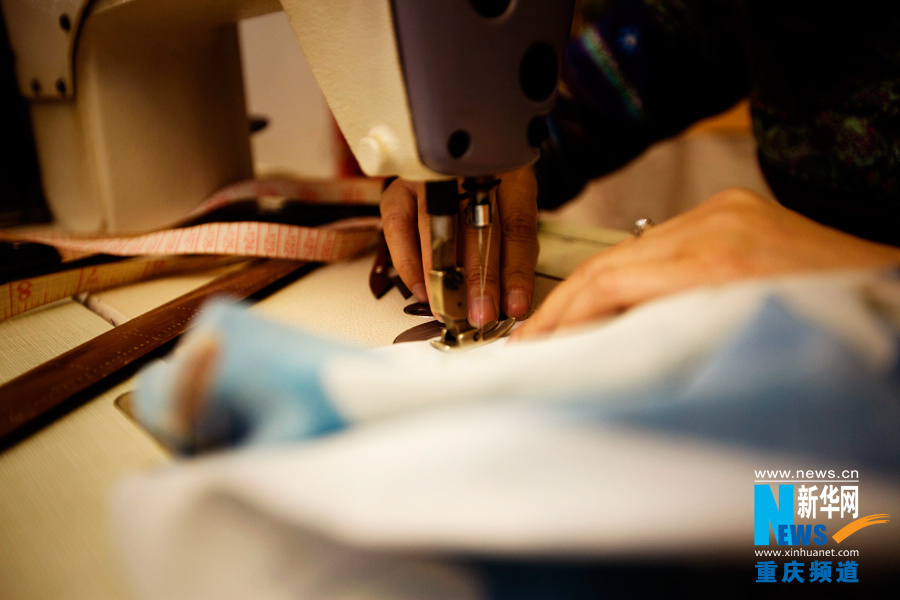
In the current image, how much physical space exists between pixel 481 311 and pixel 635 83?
697mm

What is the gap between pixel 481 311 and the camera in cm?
48

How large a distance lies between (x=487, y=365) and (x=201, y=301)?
0.42 m

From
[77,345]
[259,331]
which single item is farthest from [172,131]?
[259,331]

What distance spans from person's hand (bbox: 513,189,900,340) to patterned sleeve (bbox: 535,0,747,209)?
0.66 metres

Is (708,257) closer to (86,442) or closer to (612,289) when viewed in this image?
(612,289)

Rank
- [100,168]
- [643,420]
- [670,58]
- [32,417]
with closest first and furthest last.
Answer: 1. [643,420]
2. [32,417]
3. [100,168]
4. [670,58]

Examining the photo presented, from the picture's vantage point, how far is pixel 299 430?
27 cm

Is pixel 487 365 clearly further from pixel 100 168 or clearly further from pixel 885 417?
pixel 100 168

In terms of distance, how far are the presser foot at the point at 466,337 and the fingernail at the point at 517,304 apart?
5 centimetres

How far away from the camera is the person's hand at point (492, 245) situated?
20.0 inches

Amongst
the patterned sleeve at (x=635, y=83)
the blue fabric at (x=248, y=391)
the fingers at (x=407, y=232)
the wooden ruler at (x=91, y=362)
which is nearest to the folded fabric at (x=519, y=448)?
the blue fabric at (x=248, y=391)

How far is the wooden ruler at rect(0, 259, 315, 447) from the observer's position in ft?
1.22

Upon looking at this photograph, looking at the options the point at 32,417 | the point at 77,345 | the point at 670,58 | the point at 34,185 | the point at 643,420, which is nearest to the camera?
the point at 643,420

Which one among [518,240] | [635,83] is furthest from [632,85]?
[518,240]
